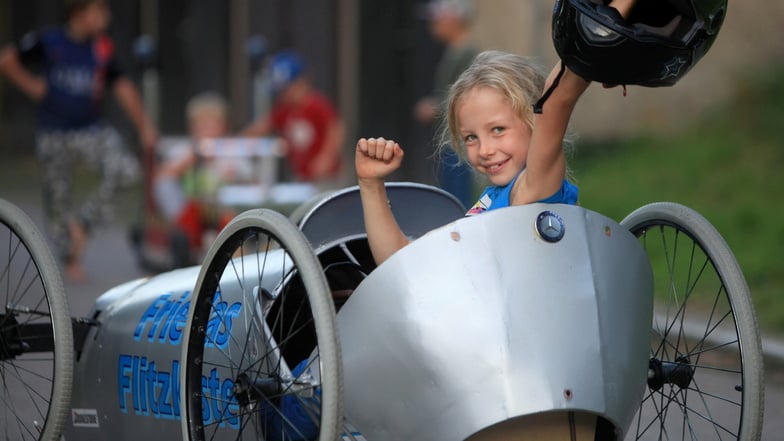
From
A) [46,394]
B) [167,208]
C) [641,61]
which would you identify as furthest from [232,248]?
[167,208]

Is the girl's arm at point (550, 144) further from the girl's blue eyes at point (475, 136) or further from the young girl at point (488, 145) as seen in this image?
the girl's blue eyes at point (475, 136)

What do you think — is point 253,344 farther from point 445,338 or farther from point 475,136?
point 475,136

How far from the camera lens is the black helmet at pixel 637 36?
296 centimetres

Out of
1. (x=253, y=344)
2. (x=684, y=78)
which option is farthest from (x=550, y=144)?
(x=684, y=78)

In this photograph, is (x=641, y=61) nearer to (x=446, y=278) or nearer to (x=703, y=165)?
(x=446, y=278)

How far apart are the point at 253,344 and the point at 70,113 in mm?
6635

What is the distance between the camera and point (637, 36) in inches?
116

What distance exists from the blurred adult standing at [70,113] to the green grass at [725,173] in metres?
3.41

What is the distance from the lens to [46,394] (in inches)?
204

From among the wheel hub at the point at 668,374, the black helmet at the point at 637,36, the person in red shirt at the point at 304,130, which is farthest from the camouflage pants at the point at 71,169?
the black helmet at the point at 637,36

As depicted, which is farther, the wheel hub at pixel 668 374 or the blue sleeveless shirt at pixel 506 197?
the wheel hub at pixel 668 374

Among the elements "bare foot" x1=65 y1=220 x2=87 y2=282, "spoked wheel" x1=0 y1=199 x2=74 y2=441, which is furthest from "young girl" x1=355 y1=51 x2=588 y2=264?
"bare foot" x1=65 y1=220 x2=87 y2=282

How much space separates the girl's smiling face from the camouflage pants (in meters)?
6.57

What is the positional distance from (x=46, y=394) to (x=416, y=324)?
2.44 meters
